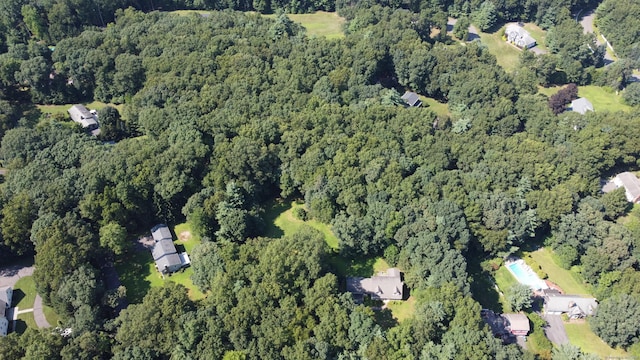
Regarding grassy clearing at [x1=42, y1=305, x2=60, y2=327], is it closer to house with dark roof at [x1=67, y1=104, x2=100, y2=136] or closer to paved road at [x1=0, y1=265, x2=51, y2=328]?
paved road at [x1=0, y1=265, x2=51, y2=328]

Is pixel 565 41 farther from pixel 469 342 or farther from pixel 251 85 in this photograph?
pixel 469 342

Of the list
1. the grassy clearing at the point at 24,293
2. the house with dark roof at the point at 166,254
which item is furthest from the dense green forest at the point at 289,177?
the grassy clearing at the point at 24,293

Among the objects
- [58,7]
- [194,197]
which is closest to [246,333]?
[194,197]

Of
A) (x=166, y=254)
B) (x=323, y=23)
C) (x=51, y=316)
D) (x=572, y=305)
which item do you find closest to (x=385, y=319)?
(x=572, y=305)

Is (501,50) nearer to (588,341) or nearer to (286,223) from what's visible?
(286,223)

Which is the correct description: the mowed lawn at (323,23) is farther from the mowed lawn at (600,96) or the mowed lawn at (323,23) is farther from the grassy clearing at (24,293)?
the grassy clearing at (24,293)

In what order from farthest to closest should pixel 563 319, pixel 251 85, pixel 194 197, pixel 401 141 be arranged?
pixel 251 85
pixel 401 141
pixel 194 197
pixel 563 319
